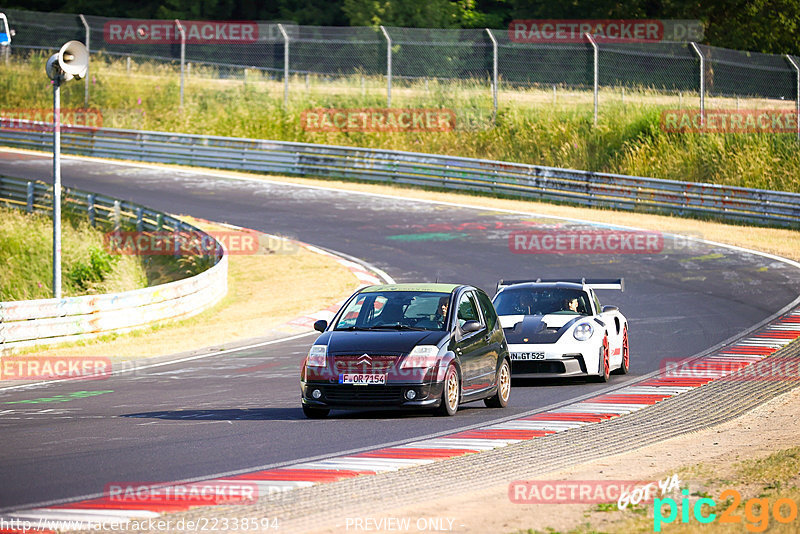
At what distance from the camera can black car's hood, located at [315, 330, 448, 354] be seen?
11680 millimetres

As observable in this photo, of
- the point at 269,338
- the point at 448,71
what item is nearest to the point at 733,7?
the point at 448,71

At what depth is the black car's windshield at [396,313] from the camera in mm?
12289

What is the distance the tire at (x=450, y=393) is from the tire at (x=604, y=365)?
3.43m

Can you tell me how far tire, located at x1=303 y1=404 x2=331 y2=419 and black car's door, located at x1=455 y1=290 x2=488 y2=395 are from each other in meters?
1.51

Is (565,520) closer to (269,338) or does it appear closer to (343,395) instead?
(343,395)

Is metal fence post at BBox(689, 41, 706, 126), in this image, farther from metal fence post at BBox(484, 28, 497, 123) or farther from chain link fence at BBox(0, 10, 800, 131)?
metal fence post at BBox(484, 28, 497, 123)

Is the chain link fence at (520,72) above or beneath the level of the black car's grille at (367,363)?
above

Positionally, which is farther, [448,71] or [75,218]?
[448,71]

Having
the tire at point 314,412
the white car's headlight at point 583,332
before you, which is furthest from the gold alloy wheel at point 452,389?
the white car's headlight at point 583,332

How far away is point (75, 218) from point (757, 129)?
21.9 m

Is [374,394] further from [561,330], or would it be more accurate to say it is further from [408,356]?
[561,330]

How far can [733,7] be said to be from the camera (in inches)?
2485

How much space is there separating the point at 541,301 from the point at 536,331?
1016 mm

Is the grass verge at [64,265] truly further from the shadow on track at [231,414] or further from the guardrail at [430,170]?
the shadow on track at [231,414]
